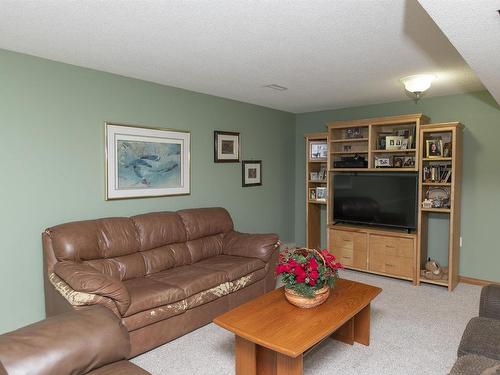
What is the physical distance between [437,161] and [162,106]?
3.45 metres

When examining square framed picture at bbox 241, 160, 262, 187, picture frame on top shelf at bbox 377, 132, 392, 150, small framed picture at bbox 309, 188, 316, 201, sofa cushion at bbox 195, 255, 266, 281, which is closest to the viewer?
sofa cushion at bbox 195, 255, 266, 281

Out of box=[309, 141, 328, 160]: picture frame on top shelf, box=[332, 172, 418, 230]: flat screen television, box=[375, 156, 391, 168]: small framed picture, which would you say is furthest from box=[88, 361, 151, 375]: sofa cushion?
box=[309, 141, 328, 160]: picture frame on top shelf

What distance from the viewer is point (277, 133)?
5.62 metres

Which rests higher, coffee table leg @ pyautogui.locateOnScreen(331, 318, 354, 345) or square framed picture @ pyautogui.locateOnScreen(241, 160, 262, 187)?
square framed picture @ pyautogui.locateOnScreen(241, 160, 262, 187)

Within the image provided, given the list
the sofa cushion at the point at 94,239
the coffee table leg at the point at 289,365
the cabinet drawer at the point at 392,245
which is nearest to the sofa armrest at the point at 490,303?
the coffee table leg at the point at 289,365

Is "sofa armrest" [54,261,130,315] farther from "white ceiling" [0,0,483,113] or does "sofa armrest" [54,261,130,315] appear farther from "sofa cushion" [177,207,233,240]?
"white ceiling" [0,0,483,113]

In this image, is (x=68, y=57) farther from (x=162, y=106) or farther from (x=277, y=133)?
(x=277, y=133)

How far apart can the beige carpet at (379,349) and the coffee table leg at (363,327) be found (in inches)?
2.3

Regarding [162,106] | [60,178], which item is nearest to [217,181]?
[162,106]

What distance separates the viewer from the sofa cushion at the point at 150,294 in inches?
104

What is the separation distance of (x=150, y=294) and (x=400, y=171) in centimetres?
338

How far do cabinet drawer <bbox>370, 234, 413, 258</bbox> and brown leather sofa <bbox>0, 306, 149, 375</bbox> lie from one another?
3558mm

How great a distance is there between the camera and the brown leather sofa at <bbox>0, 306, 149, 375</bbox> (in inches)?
60.5

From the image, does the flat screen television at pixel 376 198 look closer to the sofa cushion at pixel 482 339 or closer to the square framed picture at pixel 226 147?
the square framed picture at pixel 226 147
